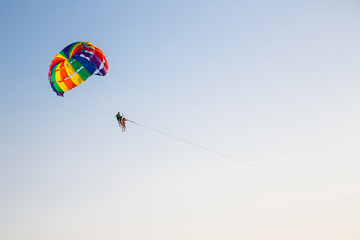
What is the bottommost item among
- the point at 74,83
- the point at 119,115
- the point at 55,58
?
the point at 119,115

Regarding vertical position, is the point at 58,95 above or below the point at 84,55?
below

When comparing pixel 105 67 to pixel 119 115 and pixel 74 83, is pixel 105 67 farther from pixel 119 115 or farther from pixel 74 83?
pixel 119 115

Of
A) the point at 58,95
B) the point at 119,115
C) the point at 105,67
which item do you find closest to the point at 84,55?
the point at 105,67

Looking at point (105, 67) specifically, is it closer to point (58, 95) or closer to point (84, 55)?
point (84, 55)

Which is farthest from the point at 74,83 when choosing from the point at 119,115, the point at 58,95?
the point at 119,115

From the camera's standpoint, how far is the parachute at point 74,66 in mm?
17094

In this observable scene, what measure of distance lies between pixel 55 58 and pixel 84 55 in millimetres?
2303

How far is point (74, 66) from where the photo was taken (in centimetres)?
1723

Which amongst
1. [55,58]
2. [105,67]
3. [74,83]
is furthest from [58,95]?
[105,67]

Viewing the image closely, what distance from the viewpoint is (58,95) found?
17891mm

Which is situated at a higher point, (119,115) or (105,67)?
(105,67)

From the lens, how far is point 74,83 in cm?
1772

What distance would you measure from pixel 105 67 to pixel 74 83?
233 centimetres

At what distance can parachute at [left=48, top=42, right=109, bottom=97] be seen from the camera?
17094mm
